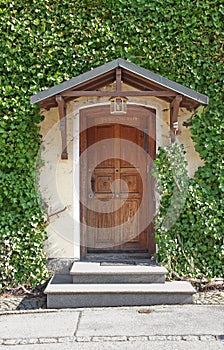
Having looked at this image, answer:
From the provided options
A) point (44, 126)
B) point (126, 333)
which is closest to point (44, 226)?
point (44, 126)

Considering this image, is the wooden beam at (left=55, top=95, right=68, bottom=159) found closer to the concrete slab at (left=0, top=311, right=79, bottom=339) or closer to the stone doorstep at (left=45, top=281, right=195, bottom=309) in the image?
the stone doorstep at (left=45, top=281, right=195, bottom=309)

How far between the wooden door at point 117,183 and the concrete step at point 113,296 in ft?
4.38

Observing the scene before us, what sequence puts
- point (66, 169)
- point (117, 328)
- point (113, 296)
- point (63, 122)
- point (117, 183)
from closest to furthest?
point (117, 328)
point (113, 296)
point (63, 122)
point (66, 169)
point (117, 183)

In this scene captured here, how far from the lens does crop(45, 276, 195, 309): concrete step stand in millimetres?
4598

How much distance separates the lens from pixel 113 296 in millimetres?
4629

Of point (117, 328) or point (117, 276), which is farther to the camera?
point (117, 276)

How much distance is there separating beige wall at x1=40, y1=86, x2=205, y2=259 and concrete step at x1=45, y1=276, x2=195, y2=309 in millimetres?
1049

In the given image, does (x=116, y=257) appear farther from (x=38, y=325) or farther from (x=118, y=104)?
(x=118, y=104)

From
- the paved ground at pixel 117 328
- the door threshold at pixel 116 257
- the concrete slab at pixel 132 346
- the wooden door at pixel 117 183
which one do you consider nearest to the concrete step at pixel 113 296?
the paved ground at pixel 117 328

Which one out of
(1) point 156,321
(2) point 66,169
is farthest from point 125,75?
(1) point 156,321

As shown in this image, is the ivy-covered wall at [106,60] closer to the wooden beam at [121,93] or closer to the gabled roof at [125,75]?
the gabled roof at [125,75]

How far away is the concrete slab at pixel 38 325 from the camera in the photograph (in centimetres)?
380

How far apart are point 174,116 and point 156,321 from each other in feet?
8.92

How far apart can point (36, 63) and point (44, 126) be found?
2.94 feet
